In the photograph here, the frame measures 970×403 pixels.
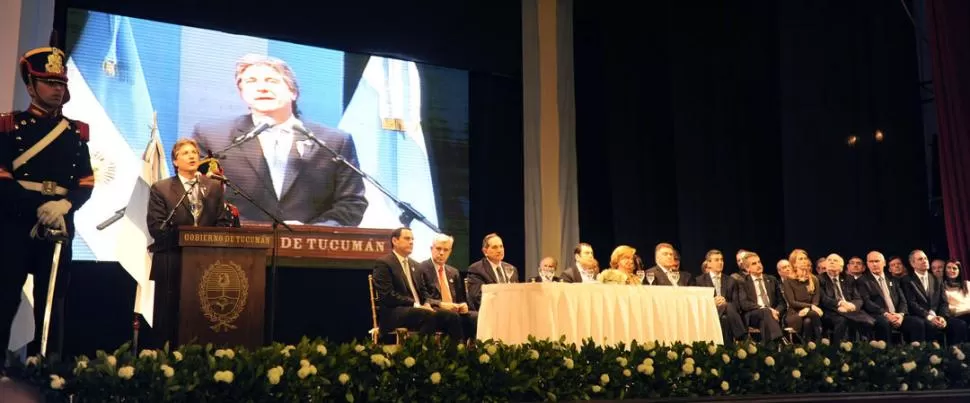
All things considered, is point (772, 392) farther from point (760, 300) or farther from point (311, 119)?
point (311, 119)

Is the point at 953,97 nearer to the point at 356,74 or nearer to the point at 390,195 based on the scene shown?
the point at 390,195

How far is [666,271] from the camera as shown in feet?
22.3

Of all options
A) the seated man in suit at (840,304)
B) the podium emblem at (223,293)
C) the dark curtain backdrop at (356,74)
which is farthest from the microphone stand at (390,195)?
the podium emblem at (223,293)

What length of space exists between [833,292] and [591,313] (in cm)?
326

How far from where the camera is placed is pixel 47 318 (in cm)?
358

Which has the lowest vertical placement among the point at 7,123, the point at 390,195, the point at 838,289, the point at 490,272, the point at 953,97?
the point at 838,289

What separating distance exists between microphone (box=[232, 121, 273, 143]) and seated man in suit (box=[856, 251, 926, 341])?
4948 millimetres

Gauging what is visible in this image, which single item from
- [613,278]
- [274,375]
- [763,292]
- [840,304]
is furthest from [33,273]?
[840,304]

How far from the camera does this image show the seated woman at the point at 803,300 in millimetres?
6984

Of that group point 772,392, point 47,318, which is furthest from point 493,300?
point 47,318

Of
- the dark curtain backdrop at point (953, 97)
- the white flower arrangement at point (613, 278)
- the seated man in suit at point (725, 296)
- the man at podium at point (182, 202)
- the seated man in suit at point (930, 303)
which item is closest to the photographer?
the man at podium at point (182, 202)

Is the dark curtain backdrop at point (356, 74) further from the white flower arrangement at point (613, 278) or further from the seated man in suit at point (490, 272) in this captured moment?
the white flower arrangement at point (613, 278)

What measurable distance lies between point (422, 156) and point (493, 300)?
11.4 feet

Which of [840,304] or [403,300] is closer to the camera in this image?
[403,300]
